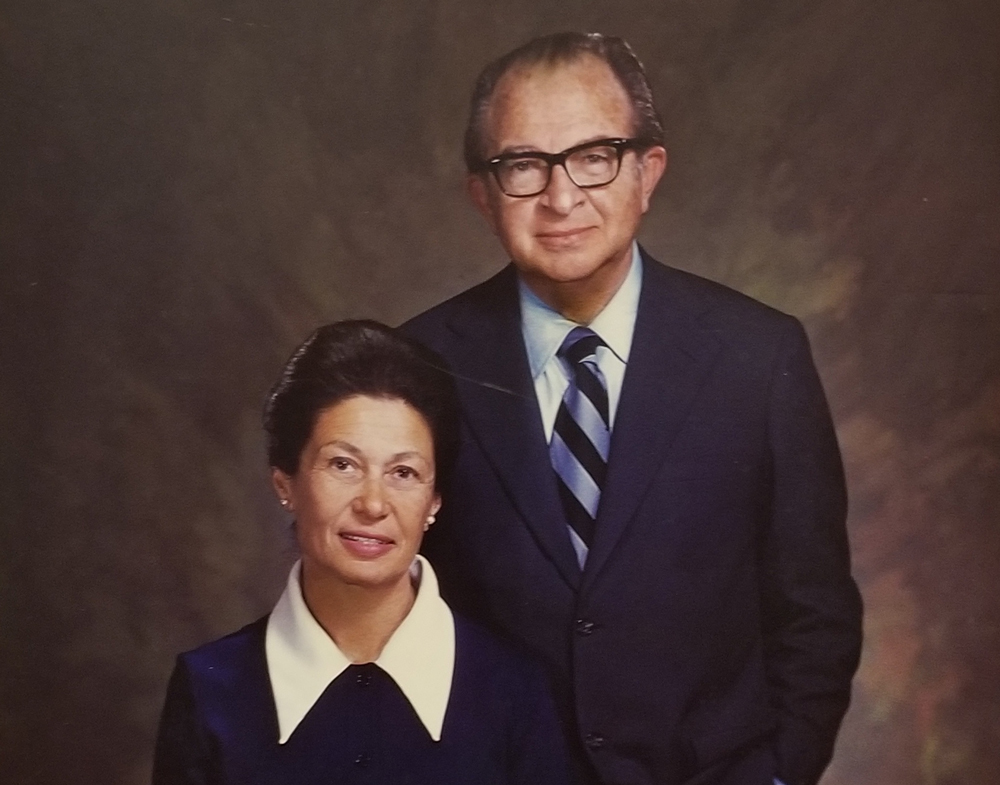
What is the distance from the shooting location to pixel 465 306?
1.67 meters

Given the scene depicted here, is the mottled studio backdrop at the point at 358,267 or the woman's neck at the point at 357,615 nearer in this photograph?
the woman's neck at the point at 357,615

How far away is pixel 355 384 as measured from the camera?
1587 millimetres

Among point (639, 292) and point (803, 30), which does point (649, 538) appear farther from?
point (803, 30)

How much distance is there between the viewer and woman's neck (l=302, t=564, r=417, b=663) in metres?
1.58

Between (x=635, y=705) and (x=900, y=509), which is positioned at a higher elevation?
(x=900, y=509)

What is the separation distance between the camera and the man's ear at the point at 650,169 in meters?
1.63

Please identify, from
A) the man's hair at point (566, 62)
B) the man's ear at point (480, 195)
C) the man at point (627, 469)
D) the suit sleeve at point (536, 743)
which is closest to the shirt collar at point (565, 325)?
the man at point (627, 469)

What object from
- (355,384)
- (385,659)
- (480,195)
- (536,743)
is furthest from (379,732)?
(480,195)

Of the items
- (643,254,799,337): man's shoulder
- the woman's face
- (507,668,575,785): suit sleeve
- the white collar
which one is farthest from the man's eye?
(507,668,575,785): suit sleeve

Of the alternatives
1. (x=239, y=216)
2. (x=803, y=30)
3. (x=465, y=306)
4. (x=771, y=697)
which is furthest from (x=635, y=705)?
(x=803, y=30)

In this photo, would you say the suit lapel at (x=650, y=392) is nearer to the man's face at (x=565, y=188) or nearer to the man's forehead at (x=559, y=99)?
the man's face at (x=565, y=188)

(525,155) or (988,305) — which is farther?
(988,305)

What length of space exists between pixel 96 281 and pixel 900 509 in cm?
125

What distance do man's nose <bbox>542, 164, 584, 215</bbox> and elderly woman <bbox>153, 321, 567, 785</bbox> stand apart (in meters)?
0.29
